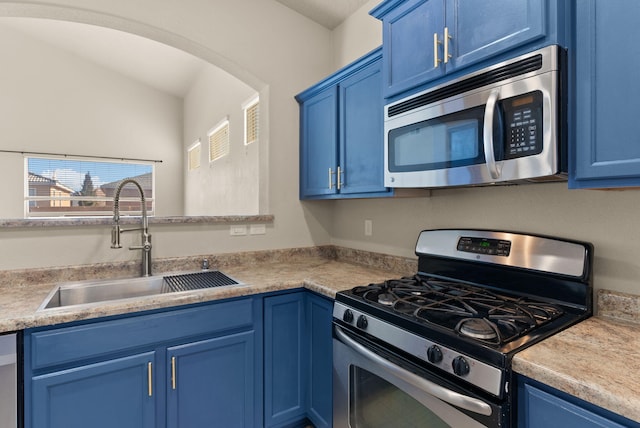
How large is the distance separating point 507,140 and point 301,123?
5.36 feet

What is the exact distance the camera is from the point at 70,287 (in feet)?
5.86

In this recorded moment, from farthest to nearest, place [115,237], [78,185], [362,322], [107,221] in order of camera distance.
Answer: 1. [78,185]
2. [107,221]
3. [115,237]
4. [362,322]

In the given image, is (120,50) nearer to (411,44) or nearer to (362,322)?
(411,44)

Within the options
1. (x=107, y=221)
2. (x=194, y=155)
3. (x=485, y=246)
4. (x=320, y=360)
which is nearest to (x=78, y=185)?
(x=194, y=155)

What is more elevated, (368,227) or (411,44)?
(411,44)

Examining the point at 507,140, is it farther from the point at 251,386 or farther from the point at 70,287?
the point at 70,287

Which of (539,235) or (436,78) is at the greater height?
(436,78)

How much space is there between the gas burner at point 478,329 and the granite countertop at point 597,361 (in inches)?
3.7

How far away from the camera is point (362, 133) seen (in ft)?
6.40

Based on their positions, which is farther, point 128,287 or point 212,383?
point 128,287

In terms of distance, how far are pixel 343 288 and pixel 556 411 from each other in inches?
37.1

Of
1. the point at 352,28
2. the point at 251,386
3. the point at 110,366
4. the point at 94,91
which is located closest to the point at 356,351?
the point at 251,386

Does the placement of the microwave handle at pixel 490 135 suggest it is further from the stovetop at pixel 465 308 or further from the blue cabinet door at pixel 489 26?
the stovetop at pixel 465 308

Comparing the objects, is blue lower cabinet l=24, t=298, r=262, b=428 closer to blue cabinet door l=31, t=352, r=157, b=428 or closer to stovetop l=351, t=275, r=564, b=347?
blue cabinet door l=31, t=352, r=157, b=428
